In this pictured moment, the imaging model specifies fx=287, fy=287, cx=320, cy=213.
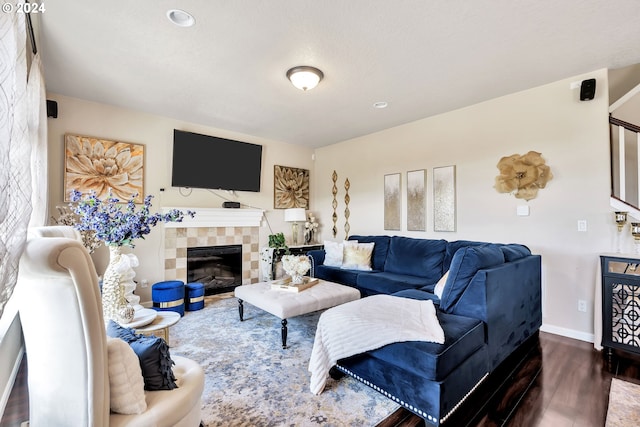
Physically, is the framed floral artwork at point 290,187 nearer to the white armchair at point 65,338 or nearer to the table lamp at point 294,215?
the table lamp at point 294,215

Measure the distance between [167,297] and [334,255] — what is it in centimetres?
222

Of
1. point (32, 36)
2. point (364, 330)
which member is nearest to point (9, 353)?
point (364, 330)

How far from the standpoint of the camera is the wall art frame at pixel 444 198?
378cm

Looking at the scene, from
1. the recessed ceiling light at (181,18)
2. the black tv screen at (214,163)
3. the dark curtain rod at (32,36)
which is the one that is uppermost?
the recessed ceiling light at (181,18)

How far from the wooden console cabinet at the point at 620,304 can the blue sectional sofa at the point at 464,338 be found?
469 mm

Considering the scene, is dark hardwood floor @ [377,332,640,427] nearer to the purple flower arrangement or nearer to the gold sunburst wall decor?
the gold sunburst wall decor

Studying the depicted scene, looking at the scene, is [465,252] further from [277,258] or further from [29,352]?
[277,258]

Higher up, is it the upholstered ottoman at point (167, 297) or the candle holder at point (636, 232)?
the candle holder at point (636, 232)

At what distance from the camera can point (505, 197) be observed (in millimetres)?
3328

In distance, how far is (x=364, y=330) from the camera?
5.92 ft

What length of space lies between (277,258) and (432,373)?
352cm

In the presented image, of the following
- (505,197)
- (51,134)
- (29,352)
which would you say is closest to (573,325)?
(505,197)

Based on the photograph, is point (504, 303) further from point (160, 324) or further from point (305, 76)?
point (305, 76)

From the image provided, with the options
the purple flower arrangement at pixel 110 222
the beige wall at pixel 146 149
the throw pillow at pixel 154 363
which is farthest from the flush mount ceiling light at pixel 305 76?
the throw pillow at pixel 154 363
